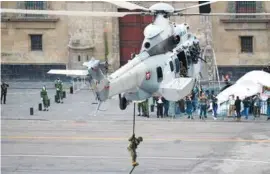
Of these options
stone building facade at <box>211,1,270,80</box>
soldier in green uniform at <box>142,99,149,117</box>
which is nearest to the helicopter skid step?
soldier in green uniform at <box>142,99,149,117</box>

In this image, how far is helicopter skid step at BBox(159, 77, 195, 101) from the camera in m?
27.1

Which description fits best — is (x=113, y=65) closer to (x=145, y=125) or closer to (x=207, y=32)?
(x=207, y=32)

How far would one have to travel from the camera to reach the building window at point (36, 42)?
198 feet

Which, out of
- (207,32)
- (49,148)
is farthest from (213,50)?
(49,148)

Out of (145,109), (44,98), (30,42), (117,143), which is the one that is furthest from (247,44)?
(117,143)

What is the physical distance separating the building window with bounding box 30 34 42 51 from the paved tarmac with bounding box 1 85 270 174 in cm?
929

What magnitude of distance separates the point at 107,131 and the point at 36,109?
7733 mm

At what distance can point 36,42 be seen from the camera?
6038 centimetres

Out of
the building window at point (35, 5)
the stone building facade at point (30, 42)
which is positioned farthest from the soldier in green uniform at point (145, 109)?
the building window at point (35, 5)

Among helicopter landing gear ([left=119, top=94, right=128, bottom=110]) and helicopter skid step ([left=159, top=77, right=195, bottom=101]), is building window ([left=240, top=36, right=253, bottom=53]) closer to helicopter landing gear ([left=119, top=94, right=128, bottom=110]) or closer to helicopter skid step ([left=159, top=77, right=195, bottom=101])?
helicopter skid step ([left=159, top=77, right=195, bottom=101])

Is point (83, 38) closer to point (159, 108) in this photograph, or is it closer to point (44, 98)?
point (44, 98)

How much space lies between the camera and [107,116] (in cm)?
4812

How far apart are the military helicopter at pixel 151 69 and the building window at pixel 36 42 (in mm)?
30100

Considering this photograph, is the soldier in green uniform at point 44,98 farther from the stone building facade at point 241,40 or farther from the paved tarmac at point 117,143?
the stone building facade at point 241,40
